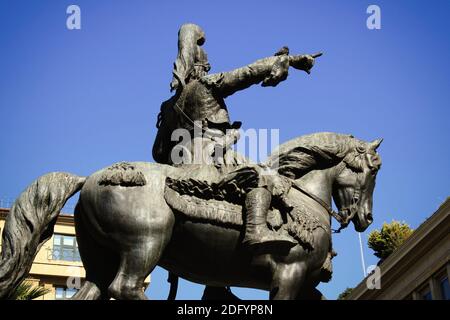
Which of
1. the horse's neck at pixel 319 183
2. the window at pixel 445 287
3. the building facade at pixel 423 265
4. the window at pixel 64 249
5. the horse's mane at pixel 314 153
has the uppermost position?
the window at pixel 64 249

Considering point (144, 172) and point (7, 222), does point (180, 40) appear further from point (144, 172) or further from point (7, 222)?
point (7, 222)

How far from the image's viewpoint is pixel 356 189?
1006cm

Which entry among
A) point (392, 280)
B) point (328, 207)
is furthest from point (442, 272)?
point (328, 207)

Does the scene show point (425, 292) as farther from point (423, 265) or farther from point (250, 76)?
point (250, 76)

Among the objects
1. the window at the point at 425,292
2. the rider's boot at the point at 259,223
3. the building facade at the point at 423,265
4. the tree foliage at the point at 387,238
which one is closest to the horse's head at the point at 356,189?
the rider's boot at the point at 259,223

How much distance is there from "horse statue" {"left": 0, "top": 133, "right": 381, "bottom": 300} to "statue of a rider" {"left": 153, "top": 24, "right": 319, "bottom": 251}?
0.43 meters

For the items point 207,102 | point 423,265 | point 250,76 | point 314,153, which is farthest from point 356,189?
point 423,265

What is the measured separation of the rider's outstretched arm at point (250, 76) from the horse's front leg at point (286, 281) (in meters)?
2.23

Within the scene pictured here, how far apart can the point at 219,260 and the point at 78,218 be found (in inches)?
62.5

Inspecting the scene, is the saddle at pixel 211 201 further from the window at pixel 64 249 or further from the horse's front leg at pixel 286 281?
the window at pixel 64 249

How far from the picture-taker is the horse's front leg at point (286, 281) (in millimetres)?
8945

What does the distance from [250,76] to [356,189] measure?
181cm
